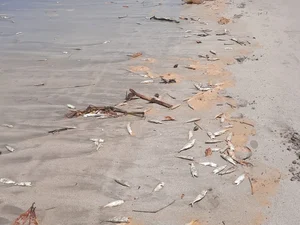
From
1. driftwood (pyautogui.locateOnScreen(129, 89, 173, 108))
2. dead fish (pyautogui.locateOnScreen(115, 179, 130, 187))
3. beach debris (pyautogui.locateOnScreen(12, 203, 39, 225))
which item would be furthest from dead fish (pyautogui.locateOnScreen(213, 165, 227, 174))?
beach debris (pyautogui.locateOnScreen(12, 203, 39, 225))

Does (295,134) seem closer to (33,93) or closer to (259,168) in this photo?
(259,168)

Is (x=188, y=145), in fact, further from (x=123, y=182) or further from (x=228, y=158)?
(x=123, y=182)

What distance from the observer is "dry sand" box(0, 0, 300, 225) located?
16.8 feet

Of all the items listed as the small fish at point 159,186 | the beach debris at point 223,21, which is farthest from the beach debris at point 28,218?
the beach debris at point 223,21

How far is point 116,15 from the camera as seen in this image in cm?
1441

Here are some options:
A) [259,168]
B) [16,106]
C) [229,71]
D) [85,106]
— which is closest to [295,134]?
[259,168]

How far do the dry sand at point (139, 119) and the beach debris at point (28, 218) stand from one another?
0.32 ft

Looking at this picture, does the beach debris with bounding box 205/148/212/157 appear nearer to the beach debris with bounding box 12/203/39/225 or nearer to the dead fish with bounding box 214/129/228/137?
the dead fish with bounding box 214/129/228/137

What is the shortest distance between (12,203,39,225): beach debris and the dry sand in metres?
0.10

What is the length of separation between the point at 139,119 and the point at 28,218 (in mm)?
2902

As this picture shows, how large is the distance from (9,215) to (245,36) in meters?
9.17

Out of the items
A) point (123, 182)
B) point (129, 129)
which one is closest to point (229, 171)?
point (123, 182)

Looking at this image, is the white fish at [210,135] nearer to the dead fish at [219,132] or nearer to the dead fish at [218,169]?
the dead fish at [219,132]

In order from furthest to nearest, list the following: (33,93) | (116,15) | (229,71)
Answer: (116,15)
(229,71)
(33,93)
